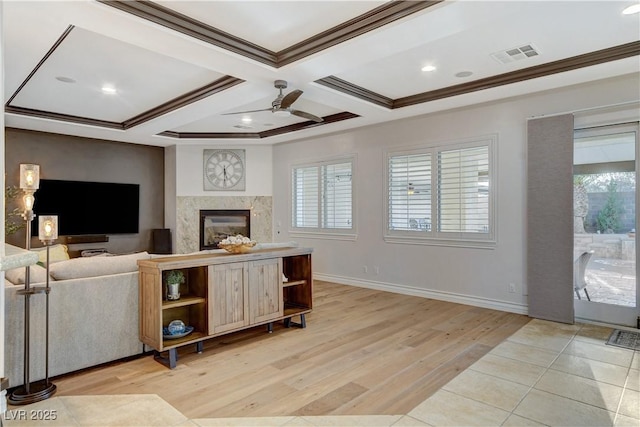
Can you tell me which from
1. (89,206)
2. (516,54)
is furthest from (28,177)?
(89,206)

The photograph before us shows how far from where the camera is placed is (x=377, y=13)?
2914 mm

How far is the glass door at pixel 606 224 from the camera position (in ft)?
13.7

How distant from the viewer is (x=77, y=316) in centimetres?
303

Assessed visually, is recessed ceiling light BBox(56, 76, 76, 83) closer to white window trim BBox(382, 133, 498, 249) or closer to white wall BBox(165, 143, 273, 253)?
white wall BBox(165, 143, 273, 253)

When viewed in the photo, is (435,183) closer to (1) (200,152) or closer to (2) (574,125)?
(2) (574,125)

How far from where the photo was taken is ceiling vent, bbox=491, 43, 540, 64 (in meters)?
3.58

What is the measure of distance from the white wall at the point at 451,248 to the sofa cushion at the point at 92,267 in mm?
3750

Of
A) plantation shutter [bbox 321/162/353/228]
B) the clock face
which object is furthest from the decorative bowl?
the clock face

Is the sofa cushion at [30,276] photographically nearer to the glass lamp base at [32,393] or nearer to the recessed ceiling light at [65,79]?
the glass lamp base at [32,393]

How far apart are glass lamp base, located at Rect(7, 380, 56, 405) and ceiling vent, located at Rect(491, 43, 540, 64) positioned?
15.6 feet

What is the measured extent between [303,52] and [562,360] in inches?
A: 141

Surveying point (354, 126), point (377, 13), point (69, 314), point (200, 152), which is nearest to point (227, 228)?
point (200, 152)

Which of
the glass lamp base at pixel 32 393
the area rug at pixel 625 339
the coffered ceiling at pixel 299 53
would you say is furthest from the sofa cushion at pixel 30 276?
the area rug at pixel 625 339

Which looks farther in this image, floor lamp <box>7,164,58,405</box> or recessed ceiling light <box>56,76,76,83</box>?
recessed ceiling light <box>56,76,76,83</box>
